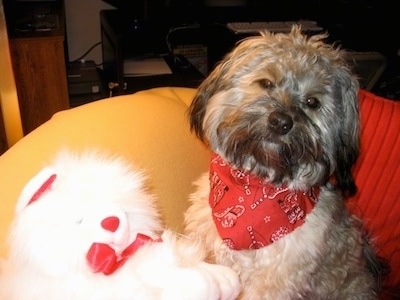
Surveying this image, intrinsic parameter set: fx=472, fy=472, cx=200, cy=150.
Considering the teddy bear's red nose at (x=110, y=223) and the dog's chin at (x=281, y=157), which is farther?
the dog's chin at (x=281, y=157)

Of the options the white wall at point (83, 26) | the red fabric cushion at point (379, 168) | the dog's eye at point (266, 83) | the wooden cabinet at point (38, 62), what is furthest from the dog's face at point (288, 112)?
the white wall at point (83, 26)

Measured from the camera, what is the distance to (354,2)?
299 cm

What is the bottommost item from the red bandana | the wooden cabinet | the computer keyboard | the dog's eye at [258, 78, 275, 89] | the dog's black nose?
the wooden cabinet

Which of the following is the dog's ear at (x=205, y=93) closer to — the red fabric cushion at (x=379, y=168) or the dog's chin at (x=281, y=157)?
the dog's chin at (x=281, y=157)

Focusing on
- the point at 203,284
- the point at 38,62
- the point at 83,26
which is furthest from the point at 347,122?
the point at 83,26

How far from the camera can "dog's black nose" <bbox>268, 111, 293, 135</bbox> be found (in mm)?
1167

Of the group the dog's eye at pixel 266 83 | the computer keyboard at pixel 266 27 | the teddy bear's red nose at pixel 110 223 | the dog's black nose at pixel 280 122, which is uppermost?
the dog's eye at pixel 266 83

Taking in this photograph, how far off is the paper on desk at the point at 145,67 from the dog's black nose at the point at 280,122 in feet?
5.61

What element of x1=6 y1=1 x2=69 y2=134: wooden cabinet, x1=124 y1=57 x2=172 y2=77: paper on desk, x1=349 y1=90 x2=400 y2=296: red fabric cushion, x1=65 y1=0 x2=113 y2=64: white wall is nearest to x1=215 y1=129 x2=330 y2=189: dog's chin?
x1=349 y1=90 x2=400 y2=296: red fabric cushion

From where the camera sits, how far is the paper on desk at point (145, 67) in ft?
9.15

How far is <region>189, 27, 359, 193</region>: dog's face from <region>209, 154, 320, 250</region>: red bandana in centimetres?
4

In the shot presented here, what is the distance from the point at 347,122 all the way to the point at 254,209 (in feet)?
1.16

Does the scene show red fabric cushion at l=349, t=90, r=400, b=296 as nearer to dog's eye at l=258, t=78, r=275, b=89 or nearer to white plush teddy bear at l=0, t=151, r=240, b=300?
dog's eye at l=258, t=78, r=275, b=89

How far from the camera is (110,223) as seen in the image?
2.39 feet
